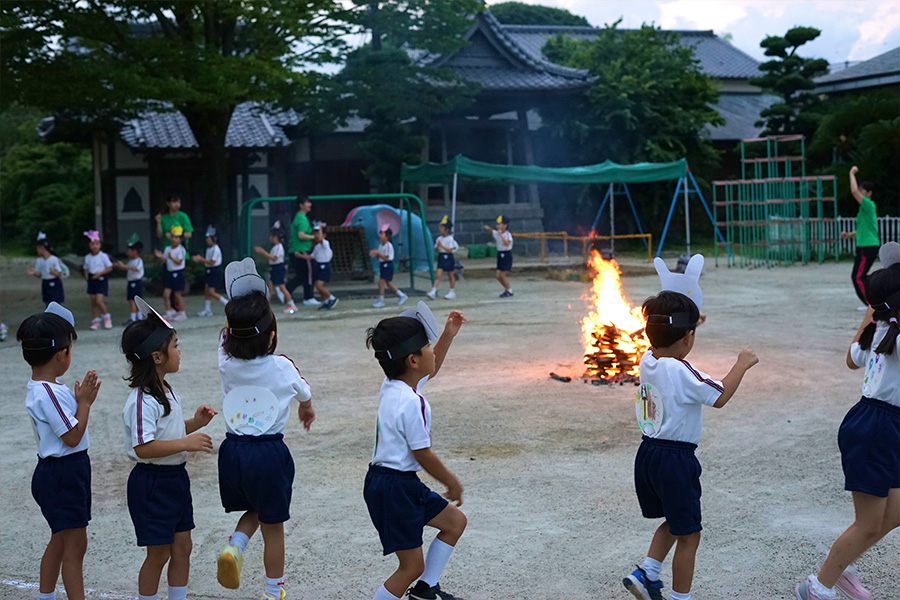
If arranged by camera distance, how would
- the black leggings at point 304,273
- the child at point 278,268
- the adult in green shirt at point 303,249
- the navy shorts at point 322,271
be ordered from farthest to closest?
the black leggings at point 304,273, the navy shorts at point 322,271, the adult in green shirt at point 303,249, the child at point 278,268

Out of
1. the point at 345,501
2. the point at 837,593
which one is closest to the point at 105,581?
the point at 345,501

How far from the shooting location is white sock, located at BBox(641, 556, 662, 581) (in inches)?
153

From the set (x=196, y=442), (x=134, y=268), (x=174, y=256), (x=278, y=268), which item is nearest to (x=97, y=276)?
(x=134, y=268)

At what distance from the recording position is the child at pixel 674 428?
3738mm

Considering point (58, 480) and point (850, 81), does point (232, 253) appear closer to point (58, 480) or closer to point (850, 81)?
point (58, 480)

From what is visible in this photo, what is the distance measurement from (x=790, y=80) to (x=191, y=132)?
57.3 ft

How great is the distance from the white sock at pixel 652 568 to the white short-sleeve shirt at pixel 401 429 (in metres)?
1.06

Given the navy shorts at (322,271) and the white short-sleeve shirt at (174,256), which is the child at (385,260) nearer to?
the navy shorts at (322,271)

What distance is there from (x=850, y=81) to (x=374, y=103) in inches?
645

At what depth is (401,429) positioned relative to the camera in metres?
3.64

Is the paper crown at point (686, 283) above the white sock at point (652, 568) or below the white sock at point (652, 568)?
above

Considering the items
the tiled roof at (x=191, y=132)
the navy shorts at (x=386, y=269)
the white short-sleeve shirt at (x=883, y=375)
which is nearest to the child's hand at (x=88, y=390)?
the white short-sleeve shirt at (x=883, y=375)

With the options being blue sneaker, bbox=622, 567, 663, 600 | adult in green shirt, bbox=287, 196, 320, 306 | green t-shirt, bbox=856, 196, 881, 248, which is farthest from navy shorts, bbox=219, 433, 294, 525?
adult in green shirt, bbox=287, 196, 320, 306

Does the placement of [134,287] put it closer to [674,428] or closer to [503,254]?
[503,254]
